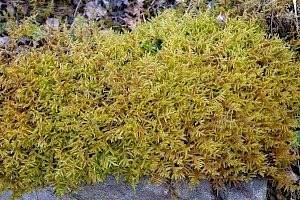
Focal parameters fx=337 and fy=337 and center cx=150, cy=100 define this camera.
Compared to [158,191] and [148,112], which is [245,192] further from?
[148,112]

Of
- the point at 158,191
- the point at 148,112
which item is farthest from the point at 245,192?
the point at 148,112

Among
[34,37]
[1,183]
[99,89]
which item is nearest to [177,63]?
[99,89]

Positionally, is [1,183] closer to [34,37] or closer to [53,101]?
[53,101]

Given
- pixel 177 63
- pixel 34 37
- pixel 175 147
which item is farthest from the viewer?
pixel 34 37

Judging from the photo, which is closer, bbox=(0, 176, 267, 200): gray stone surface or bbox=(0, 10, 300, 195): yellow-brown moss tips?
bbox=(0, 10, 300, 195): yellow-brown moss tips

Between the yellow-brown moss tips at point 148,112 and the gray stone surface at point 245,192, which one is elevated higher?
the yellow-brown moss tips at point 148,112
